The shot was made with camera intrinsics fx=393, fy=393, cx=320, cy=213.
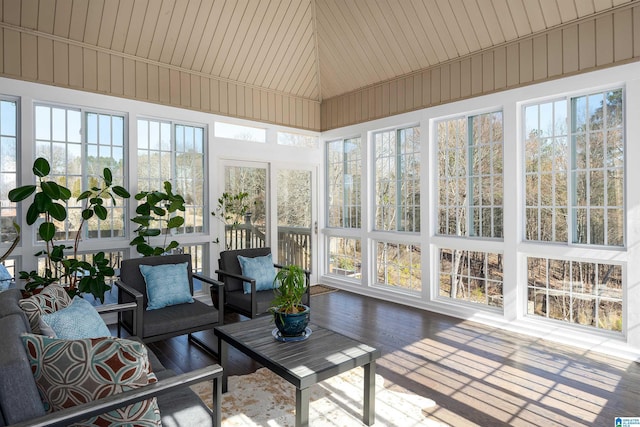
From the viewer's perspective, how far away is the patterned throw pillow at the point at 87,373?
1500 mm

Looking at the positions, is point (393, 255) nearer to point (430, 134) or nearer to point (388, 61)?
point (430, 134)

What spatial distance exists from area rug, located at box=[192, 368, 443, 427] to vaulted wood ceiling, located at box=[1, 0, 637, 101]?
12.7 feet

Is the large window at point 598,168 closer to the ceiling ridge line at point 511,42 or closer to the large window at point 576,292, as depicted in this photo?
the large window at point 576,292

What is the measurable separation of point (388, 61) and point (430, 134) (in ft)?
3.92

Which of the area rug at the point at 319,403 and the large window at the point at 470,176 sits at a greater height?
the large window at the point at 470,176

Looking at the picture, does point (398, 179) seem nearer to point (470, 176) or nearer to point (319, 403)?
point (470, 176)

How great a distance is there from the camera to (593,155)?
3967 millimetres

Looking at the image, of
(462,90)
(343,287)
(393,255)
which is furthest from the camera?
(343,287)

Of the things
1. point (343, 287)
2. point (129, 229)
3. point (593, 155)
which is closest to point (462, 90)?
point (593, 155)

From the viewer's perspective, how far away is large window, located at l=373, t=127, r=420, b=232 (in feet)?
18.2

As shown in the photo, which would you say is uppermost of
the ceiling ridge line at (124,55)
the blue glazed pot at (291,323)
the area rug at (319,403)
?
the ceiling ridge line at (124,55)

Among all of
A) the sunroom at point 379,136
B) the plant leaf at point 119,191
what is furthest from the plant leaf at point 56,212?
the sunroom at point 379,136

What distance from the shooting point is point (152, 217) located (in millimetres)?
4914

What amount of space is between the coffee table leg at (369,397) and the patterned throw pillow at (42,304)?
6.09ft
